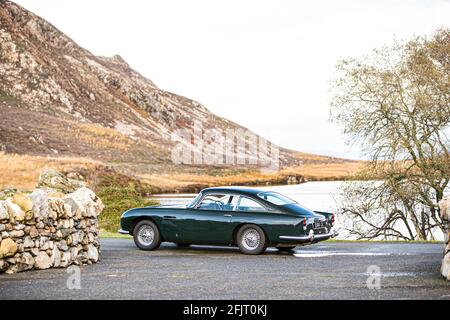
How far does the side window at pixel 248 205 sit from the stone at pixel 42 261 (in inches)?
176

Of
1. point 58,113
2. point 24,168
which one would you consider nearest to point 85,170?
point 24,168

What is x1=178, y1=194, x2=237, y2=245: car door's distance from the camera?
16.5m

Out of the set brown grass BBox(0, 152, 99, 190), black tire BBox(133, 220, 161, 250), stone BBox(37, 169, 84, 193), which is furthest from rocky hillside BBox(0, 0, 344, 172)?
black tire BBox(133, 220, 161, 250)

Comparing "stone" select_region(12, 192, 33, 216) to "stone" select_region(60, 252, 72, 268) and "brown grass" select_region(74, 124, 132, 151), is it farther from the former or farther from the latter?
"brown grass" select_region(74, 124, 132, 151)

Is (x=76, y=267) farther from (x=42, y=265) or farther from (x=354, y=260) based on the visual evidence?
(x=354, y=260)

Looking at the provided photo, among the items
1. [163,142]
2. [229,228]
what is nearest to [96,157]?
[163,142]

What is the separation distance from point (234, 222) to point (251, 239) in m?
0.54

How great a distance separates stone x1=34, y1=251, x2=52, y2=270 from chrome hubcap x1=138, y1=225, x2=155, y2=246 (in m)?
3.60

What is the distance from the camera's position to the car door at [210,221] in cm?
1652

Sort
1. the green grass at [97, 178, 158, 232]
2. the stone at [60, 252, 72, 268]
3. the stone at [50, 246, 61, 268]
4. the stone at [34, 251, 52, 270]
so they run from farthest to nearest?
the green grass at [97, 178, 158, 232] < the stone at [60, 252, 72, 268] < the stone at [50, 246, 61, 268] < the stone at [34, 251, 52, 270]

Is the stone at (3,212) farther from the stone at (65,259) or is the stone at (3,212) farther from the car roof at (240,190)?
the car roof at (240,190)

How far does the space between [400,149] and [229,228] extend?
57.8 feet

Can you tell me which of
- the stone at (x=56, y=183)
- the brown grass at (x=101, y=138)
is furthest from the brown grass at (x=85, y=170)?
the stone at (x=56, y=183)

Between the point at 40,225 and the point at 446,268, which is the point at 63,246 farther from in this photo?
the point at 446,268
